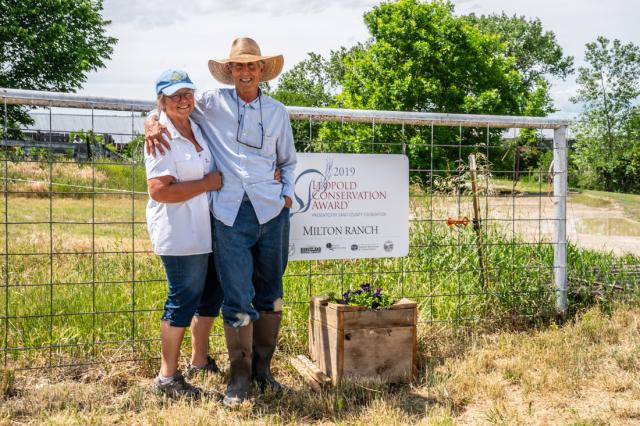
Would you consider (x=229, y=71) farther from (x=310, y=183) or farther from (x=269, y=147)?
(x=310, y=183)

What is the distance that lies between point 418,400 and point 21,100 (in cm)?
313

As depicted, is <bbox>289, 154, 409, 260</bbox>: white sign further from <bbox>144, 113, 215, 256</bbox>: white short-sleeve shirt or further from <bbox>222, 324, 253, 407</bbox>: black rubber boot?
<bbox>144, 113, 215, 256</bbox>: white short-sleeve shirt

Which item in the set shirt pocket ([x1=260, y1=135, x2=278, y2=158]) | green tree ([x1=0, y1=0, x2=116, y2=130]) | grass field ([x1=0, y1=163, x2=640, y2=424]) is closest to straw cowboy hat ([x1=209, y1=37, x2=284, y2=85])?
shirt pocket ([x1=260, y1=135, x2=278, y2=158])

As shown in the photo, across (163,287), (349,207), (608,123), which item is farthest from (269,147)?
(608,123)

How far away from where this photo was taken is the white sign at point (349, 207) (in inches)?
192

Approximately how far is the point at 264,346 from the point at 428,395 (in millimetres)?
1086

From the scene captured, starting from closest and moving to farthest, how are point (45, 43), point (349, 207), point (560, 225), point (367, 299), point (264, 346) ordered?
point (264, 346) < point (367, 299) < point (349, 207) < point (560, 225) < point (45, 43)

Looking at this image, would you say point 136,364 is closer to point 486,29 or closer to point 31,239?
point 31,239

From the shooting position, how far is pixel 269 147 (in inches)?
158

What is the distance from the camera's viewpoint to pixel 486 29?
48.4m

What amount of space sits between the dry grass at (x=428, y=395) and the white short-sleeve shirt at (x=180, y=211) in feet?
2.99

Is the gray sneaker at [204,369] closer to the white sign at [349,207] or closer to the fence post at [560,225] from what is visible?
the white sign at [349,207]

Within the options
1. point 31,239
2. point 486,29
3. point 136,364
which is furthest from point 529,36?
point 136,364

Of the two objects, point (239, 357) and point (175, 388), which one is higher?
point (239, 357)
